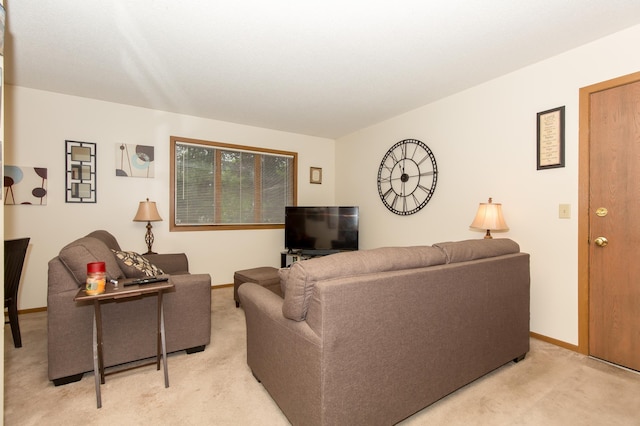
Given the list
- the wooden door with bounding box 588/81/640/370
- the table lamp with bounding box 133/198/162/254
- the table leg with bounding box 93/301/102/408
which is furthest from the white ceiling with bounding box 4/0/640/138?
the table leg with bounding box 93/301/102/408

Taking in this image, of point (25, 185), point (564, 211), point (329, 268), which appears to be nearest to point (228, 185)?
point (25, 185)

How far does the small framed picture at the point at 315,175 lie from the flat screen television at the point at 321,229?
0.87m

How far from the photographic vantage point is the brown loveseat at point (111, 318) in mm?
1968

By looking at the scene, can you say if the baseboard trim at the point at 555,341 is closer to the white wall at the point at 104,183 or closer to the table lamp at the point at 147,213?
the white wall at the point at 104,183

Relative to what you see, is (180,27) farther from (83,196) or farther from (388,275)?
(83,196)

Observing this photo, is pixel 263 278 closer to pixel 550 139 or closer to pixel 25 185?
pixel 25 185

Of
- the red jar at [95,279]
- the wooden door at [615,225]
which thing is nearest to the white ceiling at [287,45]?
the wooden door at [615,225]

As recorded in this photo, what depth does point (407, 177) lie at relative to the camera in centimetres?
403

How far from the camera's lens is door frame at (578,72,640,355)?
7.93 feet

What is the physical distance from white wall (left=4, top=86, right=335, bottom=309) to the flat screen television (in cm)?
55

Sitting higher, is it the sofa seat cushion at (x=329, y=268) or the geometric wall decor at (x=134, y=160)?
the geometric wall decor at (x=134, y=160)

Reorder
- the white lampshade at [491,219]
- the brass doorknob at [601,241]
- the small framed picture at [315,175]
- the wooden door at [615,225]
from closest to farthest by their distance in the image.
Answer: the wooden door at [615,225] < the brass doorknob at [601,241] < the white lampshade at [491,219] < the small framed picture at [315,175]

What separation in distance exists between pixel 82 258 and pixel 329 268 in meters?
1.67

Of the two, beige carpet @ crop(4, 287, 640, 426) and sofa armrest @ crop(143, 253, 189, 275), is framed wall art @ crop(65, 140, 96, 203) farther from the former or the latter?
beige carpet @ crop(4, 287, 640, 426)
